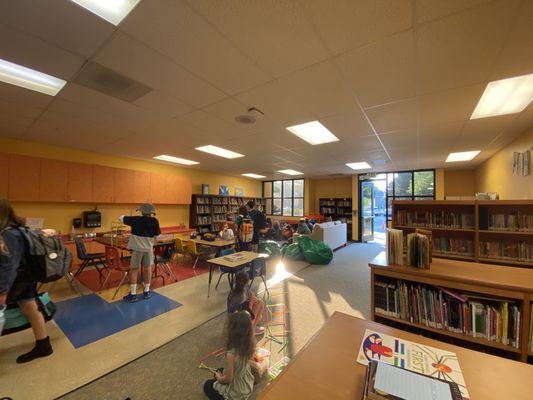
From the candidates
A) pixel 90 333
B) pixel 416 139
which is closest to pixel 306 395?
pixel 90 333

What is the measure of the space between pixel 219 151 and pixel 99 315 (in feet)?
12.9

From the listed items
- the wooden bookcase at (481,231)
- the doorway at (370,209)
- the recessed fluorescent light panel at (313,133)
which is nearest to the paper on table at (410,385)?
the wooden bookcase at (481,231)

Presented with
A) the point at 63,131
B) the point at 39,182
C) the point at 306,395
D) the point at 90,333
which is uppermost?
the point at 63,131

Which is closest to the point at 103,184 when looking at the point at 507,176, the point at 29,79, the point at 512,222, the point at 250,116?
the point at 29,79

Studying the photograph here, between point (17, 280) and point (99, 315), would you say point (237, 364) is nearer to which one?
point (17, 280)

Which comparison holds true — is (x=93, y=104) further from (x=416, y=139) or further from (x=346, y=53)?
(x=416, y=139)

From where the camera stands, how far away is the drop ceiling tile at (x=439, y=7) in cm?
147

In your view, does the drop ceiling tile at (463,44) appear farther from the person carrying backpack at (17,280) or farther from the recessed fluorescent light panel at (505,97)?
the person carrying backpack at (17,280)

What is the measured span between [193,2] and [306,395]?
7.35 ft

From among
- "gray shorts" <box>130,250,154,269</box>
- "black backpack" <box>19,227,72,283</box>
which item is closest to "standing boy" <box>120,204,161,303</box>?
"gray shorts" <box>130,250,154,269</box>

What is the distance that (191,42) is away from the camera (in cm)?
185

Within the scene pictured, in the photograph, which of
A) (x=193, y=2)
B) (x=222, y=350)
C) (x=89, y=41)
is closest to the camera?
(x=193, y=2)

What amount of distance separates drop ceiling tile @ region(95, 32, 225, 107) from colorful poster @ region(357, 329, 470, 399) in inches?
105

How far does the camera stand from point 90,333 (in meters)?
2.70
